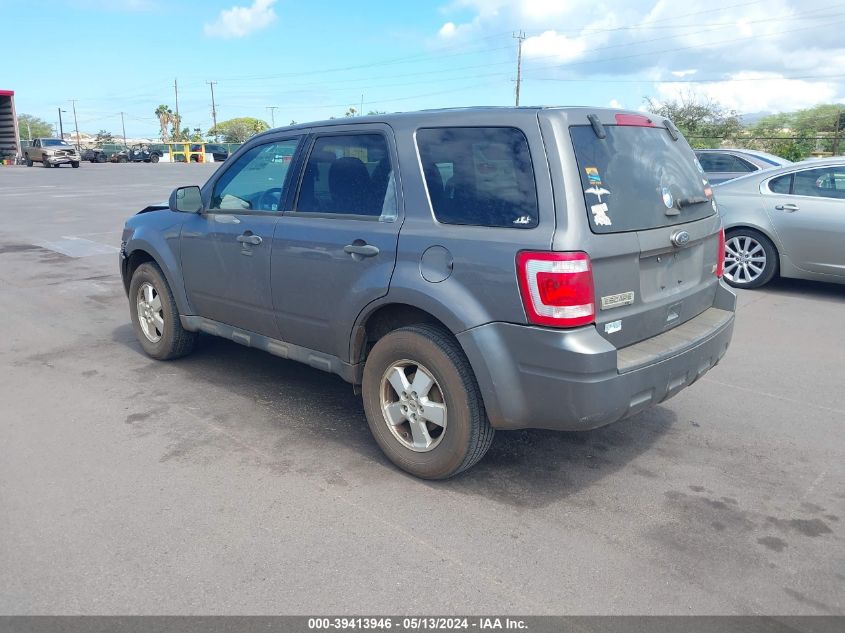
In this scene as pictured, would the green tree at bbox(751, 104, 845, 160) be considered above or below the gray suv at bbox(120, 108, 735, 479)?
above

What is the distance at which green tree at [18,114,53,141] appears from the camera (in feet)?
398

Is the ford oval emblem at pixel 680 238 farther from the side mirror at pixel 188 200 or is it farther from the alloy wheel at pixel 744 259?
the alloy wheel at pixel 744 259

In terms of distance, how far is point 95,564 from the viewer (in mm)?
3105

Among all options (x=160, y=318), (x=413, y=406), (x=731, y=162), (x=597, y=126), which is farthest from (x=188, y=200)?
(x=731, y=162)

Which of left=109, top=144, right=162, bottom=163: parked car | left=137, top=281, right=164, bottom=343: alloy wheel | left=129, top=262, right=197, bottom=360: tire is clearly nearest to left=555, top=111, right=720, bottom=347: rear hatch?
left=129, top=262, right=197, bottom=360: tire

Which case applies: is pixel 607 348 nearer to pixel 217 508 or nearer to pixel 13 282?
pixel 217 508

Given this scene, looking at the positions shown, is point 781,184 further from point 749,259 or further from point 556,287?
point 556,287

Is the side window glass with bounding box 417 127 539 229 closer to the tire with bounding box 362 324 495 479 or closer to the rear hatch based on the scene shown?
the rear hatch

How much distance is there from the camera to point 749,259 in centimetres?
859

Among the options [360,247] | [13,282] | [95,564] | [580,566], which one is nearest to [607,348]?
[580,566]

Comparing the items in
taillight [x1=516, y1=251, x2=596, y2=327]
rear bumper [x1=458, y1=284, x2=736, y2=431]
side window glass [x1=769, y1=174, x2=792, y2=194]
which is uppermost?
side window glass [x1=769, y1=174, x2=792, y2=194]

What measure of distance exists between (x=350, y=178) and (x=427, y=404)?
1.40 meters

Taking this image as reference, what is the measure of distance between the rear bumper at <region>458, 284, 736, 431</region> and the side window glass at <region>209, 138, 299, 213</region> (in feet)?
6.11

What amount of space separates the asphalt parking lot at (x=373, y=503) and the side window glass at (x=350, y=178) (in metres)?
1.37
